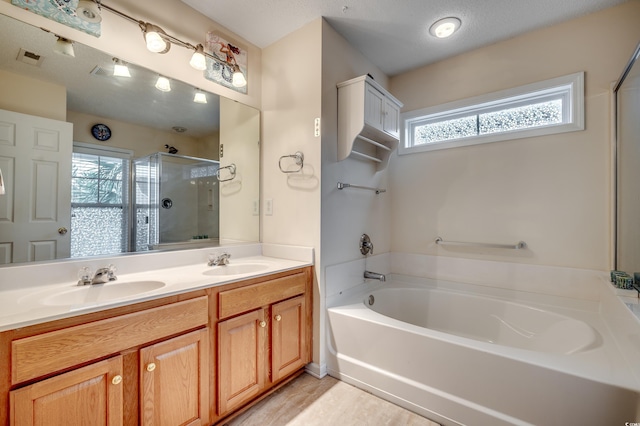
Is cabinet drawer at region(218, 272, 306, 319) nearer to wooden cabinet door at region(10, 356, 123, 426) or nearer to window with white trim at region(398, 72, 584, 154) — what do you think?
wooden cabinet door at region(10, 356, 123, 426)

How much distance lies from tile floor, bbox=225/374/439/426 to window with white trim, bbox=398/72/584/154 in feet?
6.71

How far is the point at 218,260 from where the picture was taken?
1880 millimetres

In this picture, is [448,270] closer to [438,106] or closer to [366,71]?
[438,106]

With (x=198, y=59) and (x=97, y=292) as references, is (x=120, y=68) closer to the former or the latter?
(x=198, y=59)

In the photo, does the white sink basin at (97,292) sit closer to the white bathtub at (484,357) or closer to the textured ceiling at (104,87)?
the textured ceiling at (104,87)

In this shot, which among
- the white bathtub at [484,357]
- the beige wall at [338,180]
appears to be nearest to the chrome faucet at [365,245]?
the beige wall at [338,180]

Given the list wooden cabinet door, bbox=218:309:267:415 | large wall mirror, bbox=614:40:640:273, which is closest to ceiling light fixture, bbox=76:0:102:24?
wooden cabinet door, bbox=218:309:267:415

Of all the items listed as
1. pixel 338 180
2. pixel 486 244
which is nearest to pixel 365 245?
pixel 338 180

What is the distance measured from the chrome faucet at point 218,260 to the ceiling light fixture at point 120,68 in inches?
46.9

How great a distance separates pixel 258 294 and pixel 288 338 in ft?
1.36

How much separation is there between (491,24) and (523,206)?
1351 millimetres

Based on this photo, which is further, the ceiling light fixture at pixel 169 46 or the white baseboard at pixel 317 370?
the white baseboard at pixel 317 370

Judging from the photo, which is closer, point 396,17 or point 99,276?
point 99,276

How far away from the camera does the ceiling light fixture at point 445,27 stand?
1958 millimetres
